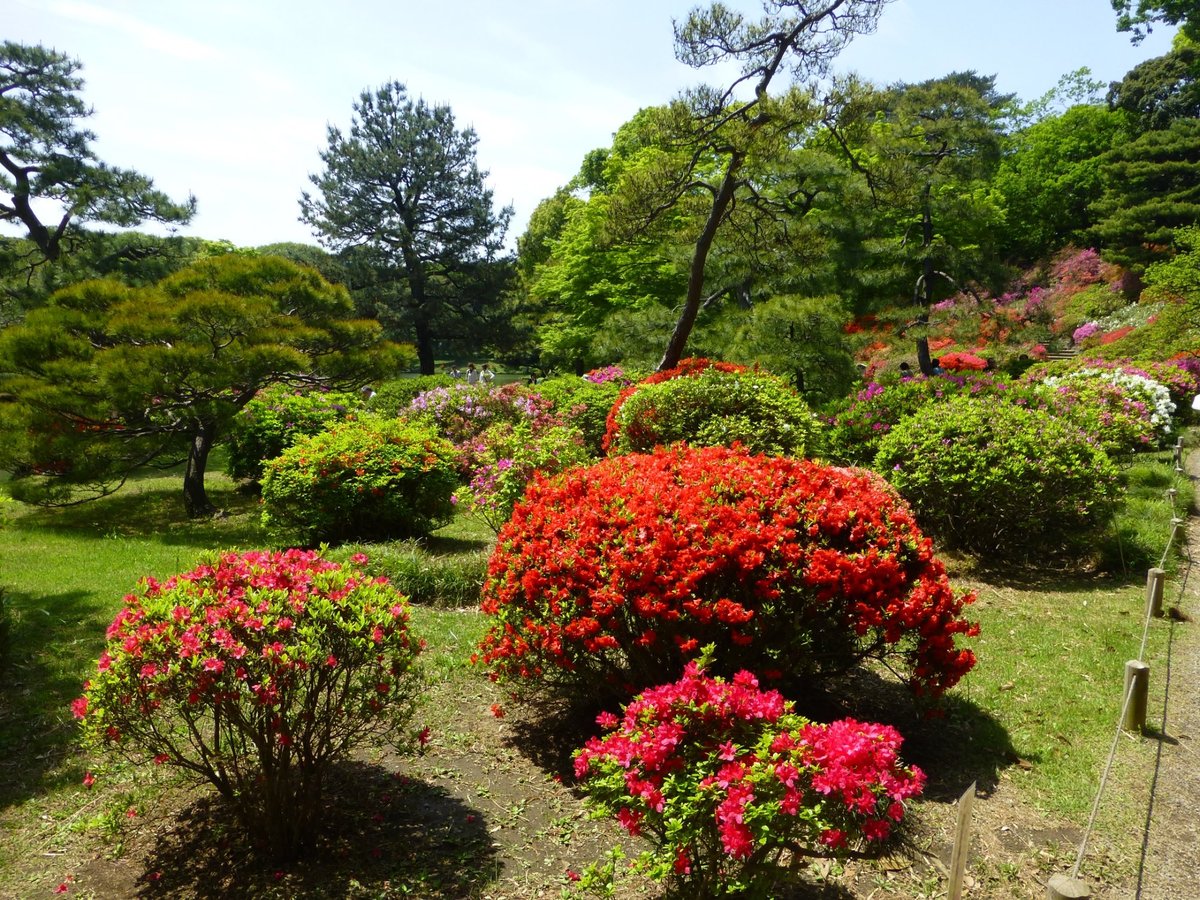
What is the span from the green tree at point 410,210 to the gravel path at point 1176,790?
23.4m

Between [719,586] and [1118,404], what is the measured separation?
1201 cm

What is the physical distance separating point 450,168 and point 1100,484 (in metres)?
23.6

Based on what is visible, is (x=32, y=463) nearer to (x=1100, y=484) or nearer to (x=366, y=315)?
(x=1100, y=484)

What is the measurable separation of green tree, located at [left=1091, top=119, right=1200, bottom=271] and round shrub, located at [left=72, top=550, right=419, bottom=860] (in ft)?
104

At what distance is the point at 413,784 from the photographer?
11.9ft

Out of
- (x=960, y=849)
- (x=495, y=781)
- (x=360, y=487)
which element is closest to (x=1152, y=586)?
(x=960, y=849)

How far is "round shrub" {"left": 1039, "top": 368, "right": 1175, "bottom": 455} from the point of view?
10.4m

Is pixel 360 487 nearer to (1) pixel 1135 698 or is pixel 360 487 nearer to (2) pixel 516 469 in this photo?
(2) pixel 516 469

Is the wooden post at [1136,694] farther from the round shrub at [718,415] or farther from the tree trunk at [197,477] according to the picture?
the tree trunk at [197,477]

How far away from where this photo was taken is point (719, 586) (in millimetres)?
3785

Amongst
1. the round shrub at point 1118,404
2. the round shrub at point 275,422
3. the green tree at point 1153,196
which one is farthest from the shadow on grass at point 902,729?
the green tree at point 1153,196

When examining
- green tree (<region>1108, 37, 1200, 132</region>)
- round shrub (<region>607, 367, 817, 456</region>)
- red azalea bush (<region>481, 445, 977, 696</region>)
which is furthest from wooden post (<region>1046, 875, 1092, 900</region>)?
green tree (<region>1108, 37, 1200, 132</region>)

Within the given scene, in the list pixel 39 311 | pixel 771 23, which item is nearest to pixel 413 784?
pixel 39 311

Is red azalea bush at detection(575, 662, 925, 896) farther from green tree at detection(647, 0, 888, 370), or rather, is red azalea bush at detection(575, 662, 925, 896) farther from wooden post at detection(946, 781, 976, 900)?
green tree at detection(647, 0, 888, 370)
